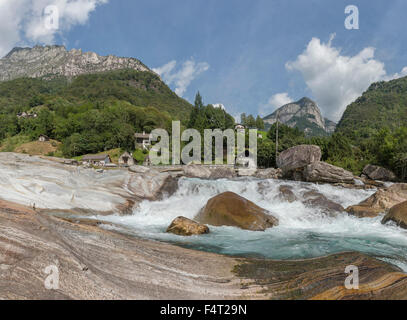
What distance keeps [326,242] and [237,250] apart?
449cm

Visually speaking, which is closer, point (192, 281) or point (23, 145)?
point (192, 281)

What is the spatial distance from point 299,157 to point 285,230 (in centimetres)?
1935

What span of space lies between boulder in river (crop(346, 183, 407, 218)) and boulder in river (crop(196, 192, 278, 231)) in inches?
230

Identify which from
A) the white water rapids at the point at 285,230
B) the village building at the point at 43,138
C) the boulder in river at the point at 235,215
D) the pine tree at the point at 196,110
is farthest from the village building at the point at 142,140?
the boulder in river at the point at 235,215

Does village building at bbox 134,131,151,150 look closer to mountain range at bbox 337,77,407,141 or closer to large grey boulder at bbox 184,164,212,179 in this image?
large grey boulder at bbox 184,164,212,179

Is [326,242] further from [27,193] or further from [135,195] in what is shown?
[27,193]

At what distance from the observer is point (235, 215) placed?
13.5 metres

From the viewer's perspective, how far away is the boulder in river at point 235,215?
13047mm

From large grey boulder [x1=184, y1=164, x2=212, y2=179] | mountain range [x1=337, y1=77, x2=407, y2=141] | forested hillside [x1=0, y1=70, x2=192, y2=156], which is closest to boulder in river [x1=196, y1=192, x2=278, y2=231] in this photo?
large grey boulder [x1=184, y1=164, x2=212, y2=179]

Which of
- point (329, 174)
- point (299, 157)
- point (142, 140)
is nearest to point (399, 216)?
point (329, 174)

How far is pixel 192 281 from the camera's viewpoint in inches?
198

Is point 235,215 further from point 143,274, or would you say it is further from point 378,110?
point 378,110
